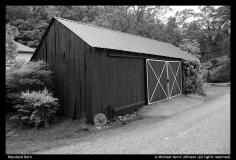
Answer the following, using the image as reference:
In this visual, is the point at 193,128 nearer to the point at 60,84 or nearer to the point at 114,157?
the point at 114,157

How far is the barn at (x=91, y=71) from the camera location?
765 centimetres

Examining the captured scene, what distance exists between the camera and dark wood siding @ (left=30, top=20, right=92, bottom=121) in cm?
773

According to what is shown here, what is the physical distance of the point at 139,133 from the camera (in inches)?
250

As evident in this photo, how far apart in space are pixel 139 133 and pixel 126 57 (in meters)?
4.30

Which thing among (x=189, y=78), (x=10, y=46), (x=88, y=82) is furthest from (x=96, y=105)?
(x=189, y=78)

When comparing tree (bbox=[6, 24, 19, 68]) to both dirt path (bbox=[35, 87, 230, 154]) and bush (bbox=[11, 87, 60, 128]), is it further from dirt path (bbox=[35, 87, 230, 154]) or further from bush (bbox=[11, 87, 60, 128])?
dirt path (bbox=[35, 87, 230, 154])

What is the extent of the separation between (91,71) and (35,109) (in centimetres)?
261

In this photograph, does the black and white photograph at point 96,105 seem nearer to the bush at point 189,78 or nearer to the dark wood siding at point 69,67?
the dark wood siding at point 69,67

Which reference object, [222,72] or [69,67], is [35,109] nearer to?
[69,67]

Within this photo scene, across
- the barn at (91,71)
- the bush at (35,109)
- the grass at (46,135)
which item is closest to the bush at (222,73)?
the barn at (91,71)

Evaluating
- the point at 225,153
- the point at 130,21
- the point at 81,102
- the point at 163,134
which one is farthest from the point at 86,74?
the point at 130,21

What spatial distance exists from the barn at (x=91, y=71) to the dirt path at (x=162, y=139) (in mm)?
1651

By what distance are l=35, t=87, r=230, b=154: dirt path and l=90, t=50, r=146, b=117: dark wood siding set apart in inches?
57.7

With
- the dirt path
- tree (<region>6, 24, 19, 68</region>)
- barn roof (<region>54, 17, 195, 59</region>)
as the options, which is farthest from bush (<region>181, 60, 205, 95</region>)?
tree (<region>6, 24, 19, 68</region>)
